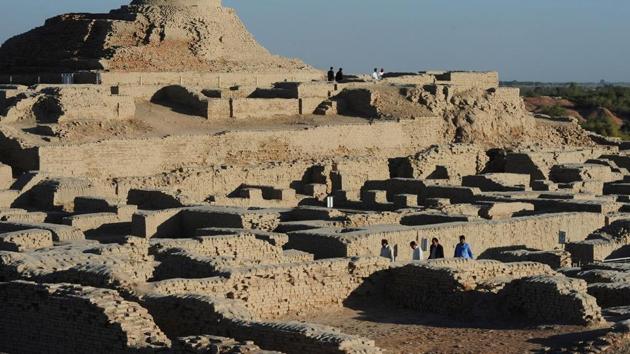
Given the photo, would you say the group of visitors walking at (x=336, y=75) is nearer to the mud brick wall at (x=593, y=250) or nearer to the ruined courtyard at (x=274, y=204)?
the ruined courtyard at (x=274, y=204)

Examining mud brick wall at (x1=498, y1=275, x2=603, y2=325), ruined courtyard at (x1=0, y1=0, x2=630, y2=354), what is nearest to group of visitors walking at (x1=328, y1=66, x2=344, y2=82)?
ruined courtyard at (x1=0, y1=0, x2=630, y2=354)

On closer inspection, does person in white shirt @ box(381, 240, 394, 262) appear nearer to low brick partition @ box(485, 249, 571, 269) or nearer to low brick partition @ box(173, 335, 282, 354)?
low brick partition @ box(485, 249, 571, 269)

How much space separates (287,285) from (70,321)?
274cm

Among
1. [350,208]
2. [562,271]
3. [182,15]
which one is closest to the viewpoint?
[562,271]

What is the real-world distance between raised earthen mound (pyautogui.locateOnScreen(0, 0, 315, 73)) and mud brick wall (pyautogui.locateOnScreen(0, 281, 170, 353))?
20.2 metres

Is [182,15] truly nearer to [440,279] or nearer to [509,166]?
[509,166]

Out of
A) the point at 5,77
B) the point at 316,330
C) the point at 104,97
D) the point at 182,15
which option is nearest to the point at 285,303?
the point at 316,330

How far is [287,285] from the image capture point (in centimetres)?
1300

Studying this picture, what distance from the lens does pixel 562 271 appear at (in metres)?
15.2

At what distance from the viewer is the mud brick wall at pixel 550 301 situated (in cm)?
1235

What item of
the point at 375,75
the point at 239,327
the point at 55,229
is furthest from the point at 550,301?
the point at 375,75

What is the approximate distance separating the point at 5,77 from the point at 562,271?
19.9 meters

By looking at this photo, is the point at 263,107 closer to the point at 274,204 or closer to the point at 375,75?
the point at 375,75

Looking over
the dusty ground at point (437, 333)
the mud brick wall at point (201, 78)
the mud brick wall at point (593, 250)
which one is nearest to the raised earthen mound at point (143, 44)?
the mud brick wall at point (201, 78)
